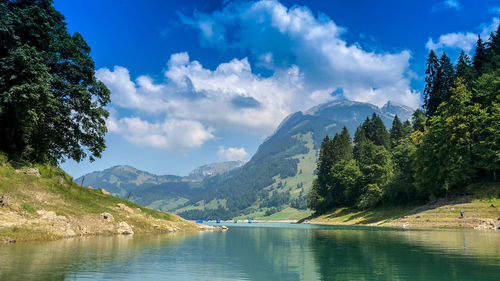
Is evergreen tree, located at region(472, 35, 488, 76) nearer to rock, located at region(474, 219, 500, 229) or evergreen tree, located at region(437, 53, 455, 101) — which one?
evergreen tree, located at region(437, 53, 455, 101)

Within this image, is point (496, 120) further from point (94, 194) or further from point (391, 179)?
point (94, 194)

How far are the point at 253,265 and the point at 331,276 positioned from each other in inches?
202

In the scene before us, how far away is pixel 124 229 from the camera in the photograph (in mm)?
38281

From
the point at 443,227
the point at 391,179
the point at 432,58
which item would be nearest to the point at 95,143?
the point at 443,227

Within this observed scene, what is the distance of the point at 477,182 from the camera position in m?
63.9

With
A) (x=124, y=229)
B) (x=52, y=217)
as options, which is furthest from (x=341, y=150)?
(x=52, y=217)

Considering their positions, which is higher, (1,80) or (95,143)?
(1,80)

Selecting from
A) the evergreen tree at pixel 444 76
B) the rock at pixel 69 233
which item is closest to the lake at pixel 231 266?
the rock at pixel 69 233

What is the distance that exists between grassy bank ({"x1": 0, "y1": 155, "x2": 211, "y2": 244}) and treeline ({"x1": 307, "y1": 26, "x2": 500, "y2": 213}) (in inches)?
2196

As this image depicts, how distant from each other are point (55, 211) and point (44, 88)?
11.9 m

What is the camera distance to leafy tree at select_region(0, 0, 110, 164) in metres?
32.9

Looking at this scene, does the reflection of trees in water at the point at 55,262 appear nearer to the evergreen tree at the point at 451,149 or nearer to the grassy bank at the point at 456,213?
the grassy bank at the point at 456,213

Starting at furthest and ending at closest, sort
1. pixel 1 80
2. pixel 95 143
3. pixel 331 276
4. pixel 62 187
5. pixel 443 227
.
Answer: pixel 443 227
pixel 95 143
pixel 62 187
pixel 1 80
pixel 331 276

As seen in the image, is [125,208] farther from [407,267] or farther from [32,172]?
[407,267]
